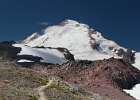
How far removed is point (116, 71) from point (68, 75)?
1874 centimetres

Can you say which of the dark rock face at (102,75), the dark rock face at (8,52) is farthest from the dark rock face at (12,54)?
the dark rock face at (102,75)

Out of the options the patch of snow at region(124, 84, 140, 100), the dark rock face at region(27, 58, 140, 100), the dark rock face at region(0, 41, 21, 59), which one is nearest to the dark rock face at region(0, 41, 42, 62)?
the dark rock face at region(0, 41, 21, 59)

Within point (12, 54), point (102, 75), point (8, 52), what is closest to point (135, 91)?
point (102, 75)

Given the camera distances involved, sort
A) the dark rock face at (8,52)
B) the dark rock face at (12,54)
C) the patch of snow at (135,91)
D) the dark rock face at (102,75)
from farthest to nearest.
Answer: the dark rock face at (8,52) → the dark rock face at (12,54) → the patch of snow at (135,91) → the dark rock face at (102,75)

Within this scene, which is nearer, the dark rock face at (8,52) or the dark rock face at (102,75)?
the dark rock face at (102,75)

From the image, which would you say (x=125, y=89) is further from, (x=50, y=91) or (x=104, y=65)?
(x=50, y=91)

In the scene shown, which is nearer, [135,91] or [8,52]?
[135,91]

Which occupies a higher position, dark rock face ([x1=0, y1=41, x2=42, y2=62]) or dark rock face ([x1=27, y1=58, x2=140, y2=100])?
dark rock face ([x1=0, y1=41, x2=42, y2=62])

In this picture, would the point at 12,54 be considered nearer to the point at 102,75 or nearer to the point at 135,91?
the point at 102,75

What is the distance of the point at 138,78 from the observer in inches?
4828

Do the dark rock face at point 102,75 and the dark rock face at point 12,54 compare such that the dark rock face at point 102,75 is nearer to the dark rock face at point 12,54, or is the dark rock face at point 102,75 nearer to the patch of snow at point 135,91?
the patch of snow at point 135,91

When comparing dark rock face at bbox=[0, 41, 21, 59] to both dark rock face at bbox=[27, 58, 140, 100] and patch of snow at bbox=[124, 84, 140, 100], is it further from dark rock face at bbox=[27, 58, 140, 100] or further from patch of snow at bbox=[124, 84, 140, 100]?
patch of snow at bbox=[124, 84, 140, 100]

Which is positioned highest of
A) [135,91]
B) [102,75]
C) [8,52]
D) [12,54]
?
[8,52]

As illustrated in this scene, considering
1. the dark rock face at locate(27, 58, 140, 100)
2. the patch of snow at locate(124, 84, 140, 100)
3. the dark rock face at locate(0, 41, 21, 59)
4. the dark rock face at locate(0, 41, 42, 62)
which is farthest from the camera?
the dark rock face at locate(0, 41, 21, 59)
